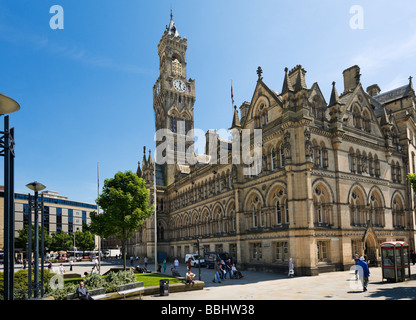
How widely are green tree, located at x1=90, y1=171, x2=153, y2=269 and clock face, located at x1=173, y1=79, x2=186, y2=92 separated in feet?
142

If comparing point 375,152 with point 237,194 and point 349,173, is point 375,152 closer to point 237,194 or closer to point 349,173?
point 349,173

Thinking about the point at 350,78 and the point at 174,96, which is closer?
the point at 350,78

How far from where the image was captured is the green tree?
4022cm

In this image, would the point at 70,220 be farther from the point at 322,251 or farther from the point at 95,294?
the point at 95,294

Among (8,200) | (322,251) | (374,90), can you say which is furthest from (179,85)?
(8,200)

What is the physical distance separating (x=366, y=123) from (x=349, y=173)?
7.96 metres

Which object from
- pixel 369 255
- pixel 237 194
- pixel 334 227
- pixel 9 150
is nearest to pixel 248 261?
pixel 237 194

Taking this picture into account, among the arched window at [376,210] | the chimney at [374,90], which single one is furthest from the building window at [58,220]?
the arched window at [376,210]

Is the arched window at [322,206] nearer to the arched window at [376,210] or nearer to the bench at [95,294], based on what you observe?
the arched window at [376,210]

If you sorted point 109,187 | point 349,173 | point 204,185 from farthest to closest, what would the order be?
point 204,185 → point 109,187 → point 349,173

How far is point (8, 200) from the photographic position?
951cm

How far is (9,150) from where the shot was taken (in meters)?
10.1

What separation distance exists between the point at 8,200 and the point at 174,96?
242 feet

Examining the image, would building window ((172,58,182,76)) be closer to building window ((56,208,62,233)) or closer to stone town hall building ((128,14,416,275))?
stone town hall building ((128,14,416,275))
